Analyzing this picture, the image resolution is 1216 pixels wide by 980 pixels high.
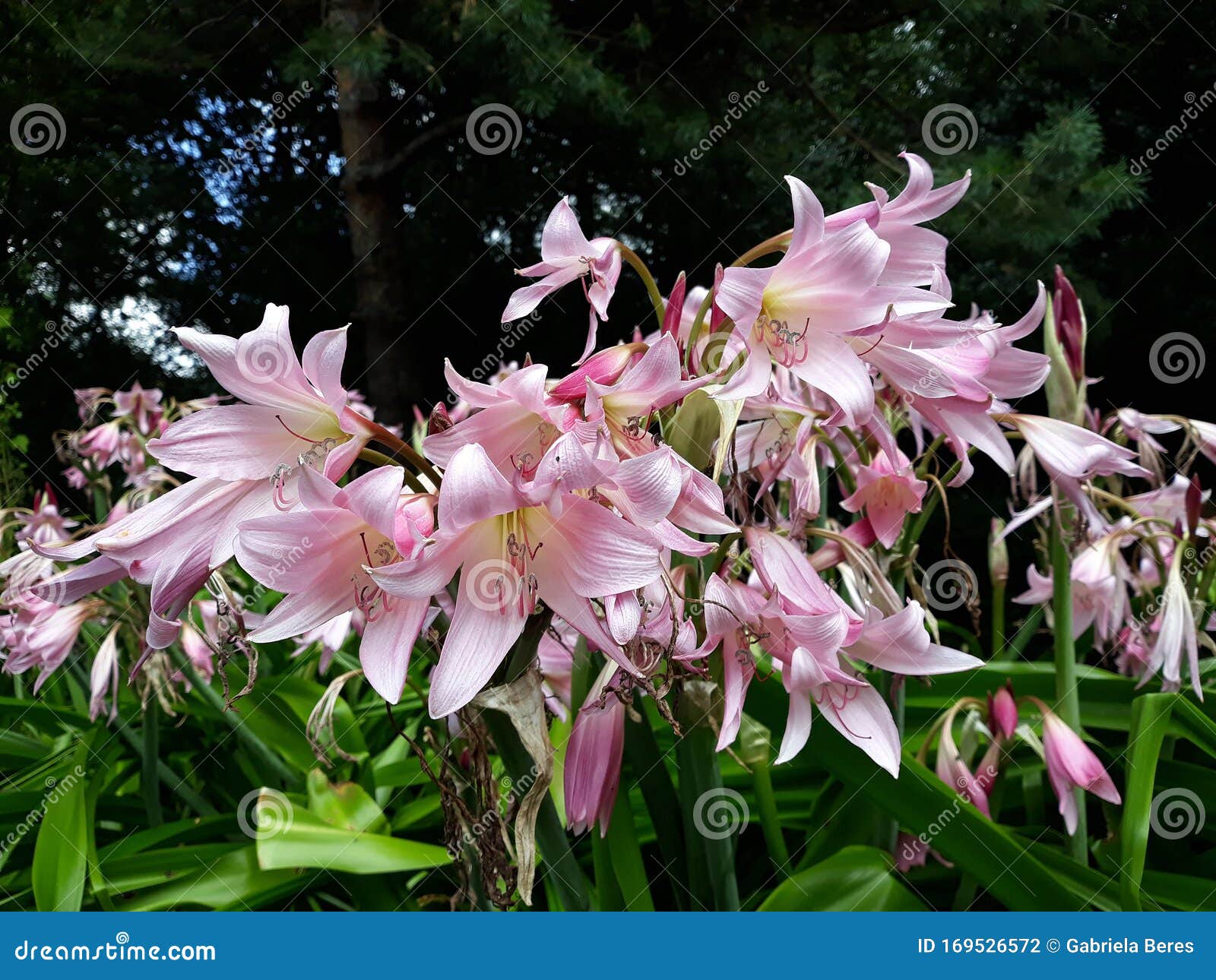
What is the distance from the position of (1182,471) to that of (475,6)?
3.97 metres

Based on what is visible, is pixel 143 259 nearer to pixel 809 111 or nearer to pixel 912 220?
pixel 809 111

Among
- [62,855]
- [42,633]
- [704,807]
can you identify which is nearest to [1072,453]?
[704,807]

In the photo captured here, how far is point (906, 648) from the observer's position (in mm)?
916

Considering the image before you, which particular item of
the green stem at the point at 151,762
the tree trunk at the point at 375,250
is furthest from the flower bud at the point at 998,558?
the tree trunk at the point at 375,250

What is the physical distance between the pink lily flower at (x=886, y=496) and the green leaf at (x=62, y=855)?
1236 millimetres

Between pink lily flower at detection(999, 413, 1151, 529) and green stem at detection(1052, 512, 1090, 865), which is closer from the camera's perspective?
pink lily flower at detection(999, 413, 1151, 529)

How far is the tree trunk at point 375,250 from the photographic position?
196 inches

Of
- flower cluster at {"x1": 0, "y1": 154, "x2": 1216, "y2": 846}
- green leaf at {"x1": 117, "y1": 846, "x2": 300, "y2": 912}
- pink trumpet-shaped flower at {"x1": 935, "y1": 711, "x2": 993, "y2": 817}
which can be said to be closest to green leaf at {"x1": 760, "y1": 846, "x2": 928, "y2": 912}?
pink trumpet-shaped flower at {"x1": 935, "y1": 711, "x2": 993, "y2": 817}

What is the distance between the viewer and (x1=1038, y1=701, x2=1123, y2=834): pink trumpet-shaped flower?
1.15 meters

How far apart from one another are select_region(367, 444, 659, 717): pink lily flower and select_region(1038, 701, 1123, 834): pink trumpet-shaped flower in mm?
780

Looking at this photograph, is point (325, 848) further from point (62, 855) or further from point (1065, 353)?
point (1065, 353)

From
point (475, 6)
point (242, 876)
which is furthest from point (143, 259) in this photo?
point (242, 876)

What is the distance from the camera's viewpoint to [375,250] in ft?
16.6

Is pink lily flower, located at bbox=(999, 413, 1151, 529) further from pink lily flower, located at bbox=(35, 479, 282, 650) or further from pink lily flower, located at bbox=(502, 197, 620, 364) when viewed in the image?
pink lily flower, located at bbox=(35, 479, 282, 650)
